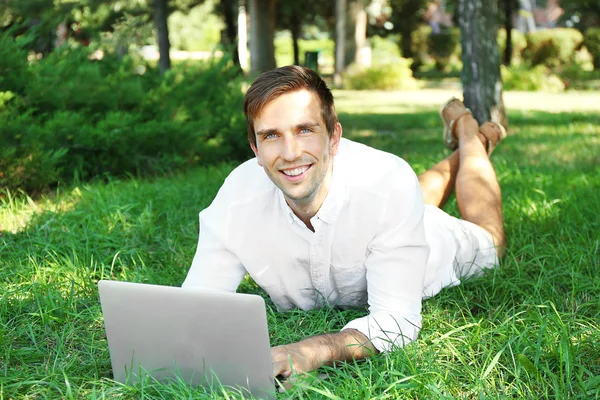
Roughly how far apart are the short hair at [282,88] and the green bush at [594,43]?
2453 cm

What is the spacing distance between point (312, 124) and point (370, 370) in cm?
85

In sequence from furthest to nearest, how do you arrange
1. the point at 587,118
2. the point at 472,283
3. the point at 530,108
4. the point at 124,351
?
the point at 530,108 < the point at 587,118 < the point at 472,283 < the point at 124,351

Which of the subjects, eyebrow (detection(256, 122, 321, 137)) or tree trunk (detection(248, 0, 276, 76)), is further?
tree trunk (detection(248, 0, 276, 76))

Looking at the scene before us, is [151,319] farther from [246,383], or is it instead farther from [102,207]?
[102,207]

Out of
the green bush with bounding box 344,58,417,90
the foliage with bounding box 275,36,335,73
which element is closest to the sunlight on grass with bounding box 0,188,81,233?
the green bush with bounding box 344,58,417,90

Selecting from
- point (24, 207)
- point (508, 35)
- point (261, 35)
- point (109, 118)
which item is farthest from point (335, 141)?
point (508, 35)

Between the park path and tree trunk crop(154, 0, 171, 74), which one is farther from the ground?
tree trunk crop(154, 0, 171, 74)

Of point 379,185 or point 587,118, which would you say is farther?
point 587,118

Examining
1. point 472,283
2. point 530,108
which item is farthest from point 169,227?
point 530,108

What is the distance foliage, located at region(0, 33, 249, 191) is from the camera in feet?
17.9

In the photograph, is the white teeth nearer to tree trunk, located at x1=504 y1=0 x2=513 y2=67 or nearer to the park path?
the park path

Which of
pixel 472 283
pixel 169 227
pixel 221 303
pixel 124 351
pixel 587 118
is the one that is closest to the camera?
pixel 221 303

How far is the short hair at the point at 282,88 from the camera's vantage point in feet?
8.28

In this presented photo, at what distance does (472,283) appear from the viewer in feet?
11.6
